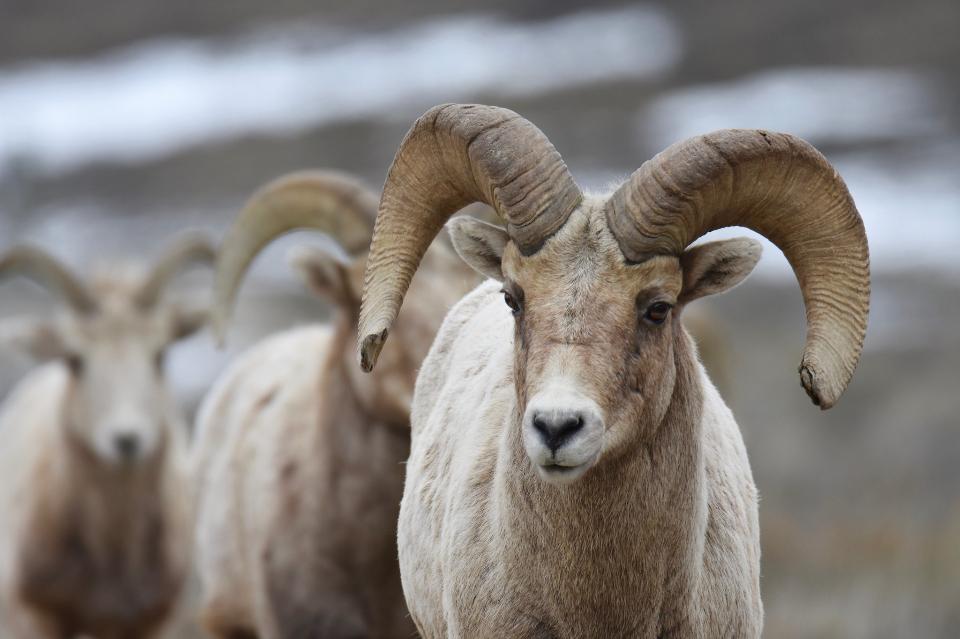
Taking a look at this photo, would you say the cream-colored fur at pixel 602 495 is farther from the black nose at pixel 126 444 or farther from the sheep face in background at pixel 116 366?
the sheep face in background at pixel 116 366

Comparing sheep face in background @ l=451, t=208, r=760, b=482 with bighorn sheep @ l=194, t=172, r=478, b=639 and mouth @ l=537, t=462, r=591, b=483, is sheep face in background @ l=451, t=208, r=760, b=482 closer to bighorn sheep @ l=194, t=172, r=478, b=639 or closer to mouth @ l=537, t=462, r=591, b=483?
mouth @ l=537, t=462, r=591, b=483

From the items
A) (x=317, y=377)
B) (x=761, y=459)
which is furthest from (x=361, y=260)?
(x=761, y=459)

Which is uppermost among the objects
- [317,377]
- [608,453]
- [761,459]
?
[608,453]

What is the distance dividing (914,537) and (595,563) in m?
14.0

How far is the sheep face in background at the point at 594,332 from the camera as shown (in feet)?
16.6

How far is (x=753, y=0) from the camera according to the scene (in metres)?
41.5

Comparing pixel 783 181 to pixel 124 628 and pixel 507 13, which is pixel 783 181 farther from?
pixel 507 13

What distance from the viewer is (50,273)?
1237cm

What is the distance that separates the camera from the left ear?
12656 millimetres

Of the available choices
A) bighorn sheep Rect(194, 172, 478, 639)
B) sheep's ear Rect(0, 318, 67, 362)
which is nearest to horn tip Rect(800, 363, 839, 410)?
bighorn sheep Rect(194, 172, 478, 639)

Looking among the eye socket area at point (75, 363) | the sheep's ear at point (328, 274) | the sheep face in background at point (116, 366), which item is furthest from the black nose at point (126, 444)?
the sheep's ear at point (328, 274)

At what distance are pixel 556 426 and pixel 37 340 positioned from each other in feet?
27.0

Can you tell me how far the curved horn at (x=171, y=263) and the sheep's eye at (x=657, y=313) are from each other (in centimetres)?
771

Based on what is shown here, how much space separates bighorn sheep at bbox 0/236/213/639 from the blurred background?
967cm
